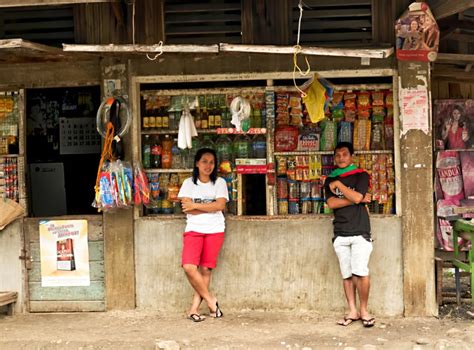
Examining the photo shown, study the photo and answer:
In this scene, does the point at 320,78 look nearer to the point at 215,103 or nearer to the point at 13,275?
the point at 215,103

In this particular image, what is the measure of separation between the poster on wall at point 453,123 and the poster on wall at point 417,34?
270 cm

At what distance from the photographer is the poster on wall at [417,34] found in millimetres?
6129

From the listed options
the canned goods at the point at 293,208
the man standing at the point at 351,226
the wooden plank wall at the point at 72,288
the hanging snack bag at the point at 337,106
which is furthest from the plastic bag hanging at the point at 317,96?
the wooden plank wall at the point at 72,288

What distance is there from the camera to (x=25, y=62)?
7055 mm

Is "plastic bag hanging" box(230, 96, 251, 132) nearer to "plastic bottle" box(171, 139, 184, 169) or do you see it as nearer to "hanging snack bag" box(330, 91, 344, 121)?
"plastic bottle" box(171, 139, 184, 169)

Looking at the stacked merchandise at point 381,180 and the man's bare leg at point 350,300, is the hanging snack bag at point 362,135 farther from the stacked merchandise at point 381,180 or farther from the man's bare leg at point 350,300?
the man's bare leg at point 350,300

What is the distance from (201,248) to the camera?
6680mm

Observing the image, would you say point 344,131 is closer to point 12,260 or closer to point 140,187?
point 140,187

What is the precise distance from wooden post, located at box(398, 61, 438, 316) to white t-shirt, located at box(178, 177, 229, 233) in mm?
1867

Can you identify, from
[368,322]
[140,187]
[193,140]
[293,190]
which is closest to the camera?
[368,322]

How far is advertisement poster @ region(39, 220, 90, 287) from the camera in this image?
7.04 metres

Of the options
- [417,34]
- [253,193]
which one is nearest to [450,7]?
[417,34]

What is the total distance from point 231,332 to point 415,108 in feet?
9.50

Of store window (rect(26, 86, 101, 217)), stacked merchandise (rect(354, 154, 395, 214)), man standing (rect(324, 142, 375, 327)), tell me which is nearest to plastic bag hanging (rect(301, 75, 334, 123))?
man standing (rect(324, 142, 375, 327))
